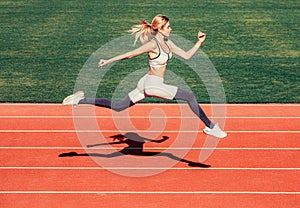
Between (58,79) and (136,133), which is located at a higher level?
(58,79)

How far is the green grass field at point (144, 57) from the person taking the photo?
1294 cm

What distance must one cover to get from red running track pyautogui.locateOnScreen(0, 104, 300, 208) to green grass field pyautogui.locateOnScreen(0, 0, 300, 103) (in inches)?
42.6

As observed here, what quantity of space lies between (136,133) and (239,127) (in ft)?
5.32

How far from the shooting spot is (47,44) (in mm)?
16781

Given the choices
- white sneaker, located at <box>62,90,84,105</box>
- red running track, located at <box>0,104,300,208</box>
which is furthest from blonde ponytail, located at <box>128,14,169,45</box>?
red running track, located at <box>0,104,300,208</box>

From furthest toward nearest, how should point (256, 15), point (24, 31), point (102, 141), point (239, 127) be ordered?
point (256, 15)
point (24, 31)
point (239, 127)
point (102, 141)

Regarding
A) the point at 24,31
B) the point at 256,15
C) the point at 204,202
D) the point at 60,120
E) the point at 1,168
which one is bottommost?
the point at 204,202

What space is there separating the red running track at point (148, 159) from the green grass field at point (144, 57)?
1.08 meters

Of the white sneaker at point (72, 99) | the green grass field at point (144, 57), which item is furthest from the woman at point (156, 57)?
the green grass field at point (144, 57)

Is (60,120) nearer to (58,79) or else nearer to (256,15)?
(58,79)

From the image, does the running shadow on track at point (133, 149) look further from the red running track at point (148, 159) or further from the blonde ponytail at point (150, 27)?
the blonde ponytail at point (150, 27)

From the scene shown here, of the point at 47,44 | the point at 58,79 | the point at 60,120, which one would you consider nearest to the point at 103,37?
the point at 47,44

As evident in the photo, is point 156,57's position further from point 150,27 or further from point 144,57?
point 144,57

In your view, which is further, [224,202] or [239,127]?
[239,127]
